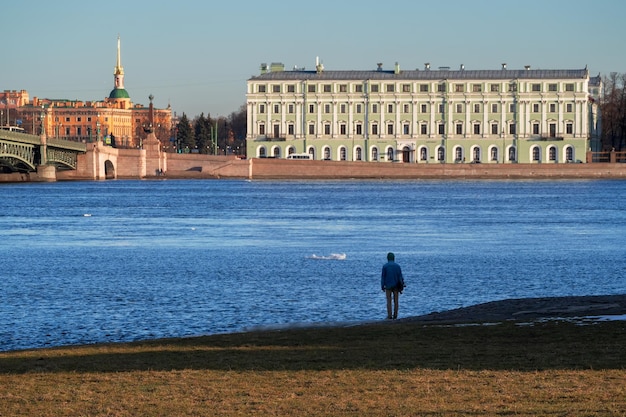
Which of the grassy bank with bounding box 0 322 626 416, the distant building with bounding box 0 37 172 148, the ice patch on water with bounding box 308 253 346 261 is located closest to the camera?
the grassy bank with bounding box 0 322 626 416

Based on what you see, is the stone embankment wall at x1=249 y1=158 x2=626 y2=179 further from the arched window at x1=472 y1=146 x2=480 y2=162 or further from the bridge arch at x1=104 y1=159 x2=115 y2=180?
the bridge arch at x1=104 y1=159 x2=115 y2=180

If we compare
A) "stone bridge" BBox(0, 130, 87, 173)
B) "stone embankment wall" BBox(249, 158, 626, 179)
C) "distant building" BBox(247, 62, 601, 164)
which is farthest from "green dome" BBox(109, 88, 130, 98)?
"stone bridge" BBox(0, 130, 87, 173)

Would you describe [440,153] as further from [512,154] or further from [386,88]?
[386,88]

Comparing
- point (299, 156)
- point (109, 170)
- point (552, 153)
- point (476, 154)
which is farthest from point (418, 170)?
point (109, 170)

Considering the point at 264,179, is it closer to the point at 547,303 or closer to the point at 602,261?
the point at 602,261

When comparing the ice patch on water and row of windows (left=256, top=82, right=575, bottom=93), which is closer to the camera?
the ice patch on water

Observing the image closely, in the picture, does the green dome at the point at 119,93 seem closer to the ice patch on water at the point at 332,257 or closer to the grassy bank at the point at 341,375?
the ice patch on water at the point at 332,257

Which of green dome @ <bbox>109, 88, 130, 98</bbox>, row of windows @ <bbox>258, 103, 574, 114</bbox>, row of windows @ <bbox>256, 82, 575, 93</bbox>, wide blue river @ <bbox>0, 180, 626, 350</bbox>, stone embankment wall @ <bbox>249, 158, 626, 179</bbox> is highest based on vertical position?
green dome @ <bbox>109, 88, 130, 98</bbox>

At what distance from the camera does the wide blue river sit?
19984 millimetres

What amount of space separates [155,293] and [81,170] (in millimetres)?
79441

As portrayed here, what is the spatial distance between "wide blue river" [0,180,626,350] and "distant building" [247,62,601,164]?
161ft

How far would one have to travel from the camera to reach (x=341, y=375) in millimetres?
11172

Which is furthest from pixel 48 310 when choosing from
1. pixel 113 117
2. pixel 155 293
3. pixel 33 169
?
pixel 113 117

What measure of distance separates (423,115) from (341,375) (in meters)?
101
